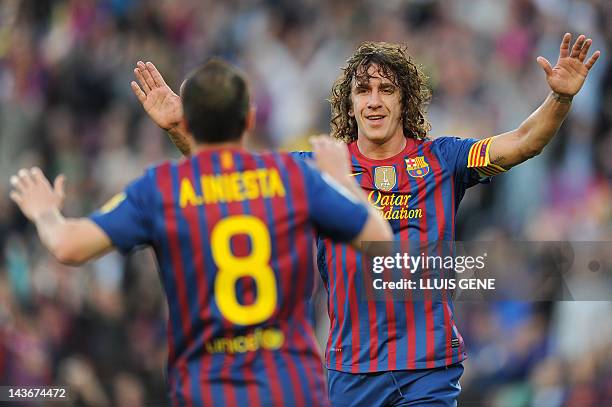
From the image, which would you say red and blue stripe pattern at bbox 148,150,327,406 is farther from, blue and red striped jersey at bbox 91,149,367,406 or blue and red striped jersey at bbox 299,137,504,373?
blue and red striped jersey at bbox 299,137,504,373

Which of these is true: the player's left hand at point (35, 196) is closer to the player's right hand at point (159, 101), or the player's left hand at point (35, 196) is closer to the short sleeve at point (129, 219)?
the short sleeve at point (129, 219)

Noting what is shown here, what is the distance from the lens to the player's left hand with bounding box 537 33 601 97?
5.21 m

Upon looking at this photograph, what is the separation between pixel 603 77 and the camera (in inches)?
377

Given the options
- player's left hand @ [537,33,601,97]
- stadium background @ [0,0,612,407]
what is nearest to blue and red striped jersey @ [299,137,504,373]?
player's left hand @ [537,33,601,97]

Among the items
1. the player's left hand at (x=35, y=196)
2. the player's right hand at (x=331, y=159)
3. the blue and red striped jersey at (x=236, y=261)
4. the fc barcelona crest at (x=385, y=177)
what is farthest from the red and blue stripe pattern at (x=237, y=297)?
the fc barcelona crest at (x=385, y=177)

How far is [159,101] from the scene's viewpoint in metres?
5.35

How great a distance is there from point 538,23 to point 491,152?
195 inches

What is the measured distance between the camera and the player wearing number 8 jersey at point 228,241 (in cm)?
358

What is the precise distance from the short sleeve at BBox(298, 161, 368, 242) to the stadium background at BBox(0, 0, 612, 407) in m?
5.52

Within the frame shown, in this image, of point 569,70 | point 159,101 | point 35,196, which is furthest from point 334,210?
point 569,70

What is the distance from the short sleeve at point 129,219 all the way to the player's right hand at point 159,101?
1.67 meters

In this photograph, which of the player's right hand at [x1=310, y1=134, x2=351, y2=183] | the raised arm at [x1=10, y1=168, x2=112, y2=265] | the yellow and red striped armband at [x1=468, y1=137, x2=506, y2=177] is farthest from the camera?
the yellow and red striped armband at [x1=468, y1=137, x2=506, y2=177]

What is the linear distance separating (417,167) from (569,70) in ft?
3.09

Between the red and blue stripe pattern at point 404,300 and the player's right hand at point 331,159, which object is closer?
the player's right hand at point 331,159
